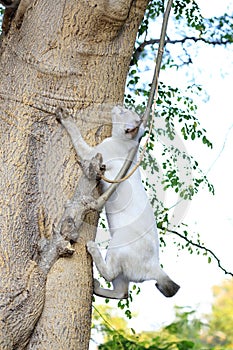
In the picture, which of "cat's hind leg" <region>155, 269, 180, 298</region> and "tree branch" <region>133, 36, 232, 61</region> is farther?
"tree branch" <region>133, 36, 232, 61</region>

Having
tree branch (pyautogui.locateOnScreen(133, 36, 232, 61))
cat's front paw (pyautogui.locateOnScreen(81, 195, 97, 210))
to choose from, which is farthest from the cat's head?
tree branch (pyautogui.locateOnScreen(133, 36, 232, 61))

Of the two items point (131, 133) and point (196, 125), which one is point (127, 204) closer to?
point (131, 133)

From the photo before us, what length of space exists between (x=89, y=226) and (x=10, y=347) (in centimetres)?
52

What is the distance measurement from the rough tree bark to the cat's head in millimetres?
34

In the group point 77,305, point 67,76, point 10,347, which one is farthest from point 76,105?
point 10,347

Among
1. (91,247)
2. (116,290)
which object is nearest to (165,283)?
(116,290)

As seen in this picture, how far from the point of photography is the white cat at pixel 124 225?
2.50 m

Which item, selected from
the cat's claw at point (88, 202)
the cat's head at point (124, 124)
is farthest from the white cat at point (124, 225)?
the cat's claw at point (88, 202)

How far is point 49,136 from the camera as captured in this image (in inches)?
101

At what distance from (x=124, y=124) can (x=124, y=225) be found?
0.39m

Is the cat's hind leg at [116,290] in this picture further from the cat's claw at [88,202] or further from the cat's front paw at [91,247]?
the cat's claw at [88,202]

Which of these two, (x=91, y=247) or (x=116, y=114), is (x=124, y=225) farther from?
(x=116, y=114)

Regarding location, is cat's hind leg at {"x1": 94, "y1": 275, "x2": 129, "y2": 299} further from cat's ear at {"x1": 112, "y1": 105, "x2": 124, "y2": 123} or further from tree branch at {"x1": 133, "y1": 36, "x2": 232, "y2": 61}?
tree branch at {"x1": 133, "y1": 36, "x2": 232, "y2": 61}

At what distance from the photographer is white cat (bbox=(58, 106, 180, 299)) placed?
2498 mm
